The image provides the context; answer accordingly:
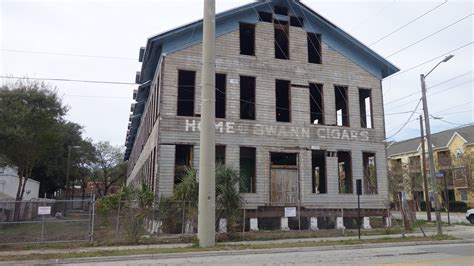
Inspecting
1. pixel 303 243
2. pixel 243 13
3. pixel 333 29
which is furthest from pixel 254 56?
pixel 303 243

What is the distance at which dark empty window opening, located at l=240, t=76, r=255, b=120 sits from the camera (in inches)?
970

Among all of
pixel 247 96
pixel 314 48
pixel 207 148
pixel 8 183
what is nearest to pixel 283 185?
pixel 247 96

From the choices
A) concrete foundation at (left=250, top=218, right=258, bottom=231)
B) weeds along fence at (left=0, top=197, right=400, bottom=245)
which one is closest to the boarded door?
weeds along fence at (left=0, top=197, right=400, bottom=245)

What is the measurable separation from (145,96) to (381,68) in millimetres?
17963

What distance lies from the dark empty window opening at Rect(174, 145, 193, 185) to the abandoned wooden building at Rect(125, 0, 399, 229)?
2.5 inches

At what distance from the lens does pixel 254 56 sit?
947 inches

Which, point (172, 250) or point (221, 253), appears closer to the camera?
point (221, 253)

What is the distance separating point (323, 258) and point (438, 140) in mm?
56853

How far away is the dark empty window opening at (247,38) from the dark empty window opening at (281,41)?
1.49 metres

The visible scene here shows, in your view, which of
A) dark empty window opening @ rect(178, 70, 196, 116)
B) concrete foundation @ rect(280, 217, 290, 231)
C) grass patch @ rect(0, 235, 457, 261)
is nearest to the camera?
grass patch @ rect(0, 235, 457, 261)

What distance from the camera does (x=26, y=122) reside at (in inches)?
1131

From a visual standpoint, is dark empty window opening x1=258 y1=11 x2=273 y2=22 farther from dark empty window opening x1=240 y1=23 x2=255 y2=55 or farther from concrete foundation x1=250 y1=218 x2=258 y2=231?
concrete foundation x1=250 y1=218 x2=258 y2=231

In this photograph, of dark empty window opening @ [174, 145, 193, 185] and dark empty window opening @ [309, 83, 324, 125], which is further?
dark empty window opening @ [309, 83, 324, 125]

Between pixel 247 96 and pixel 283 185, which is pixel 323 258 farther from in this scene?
pixel 247 96
